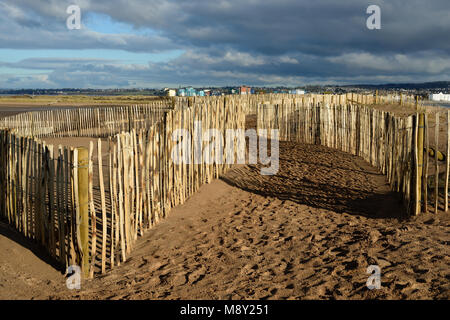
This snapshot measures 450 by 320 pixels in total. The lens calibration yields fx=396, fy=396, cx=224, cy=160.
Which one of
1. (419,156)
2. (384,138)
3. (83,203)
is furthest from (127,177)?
(384,138)

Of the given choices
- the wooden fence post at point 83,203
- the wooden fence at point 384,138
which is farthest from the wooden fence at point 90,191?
the wooden fence at point 384,138

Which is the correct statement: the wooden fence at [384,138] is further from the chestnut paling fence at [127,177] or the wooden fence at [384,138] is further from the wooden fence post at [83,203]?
the wooden fence post at [83,203]

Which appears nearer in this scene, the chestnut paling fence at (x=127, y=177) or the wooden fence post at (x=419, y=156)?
the chestnut paling fence at (x=127, y=177)

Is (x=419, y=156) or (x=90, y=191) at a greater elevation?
(x=419, y=156)

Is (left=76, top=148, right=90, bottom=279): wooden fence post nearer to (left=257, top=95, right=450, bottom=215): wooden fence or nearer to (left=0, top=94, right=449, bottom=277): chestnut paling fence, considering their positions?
(left=0, top=94, right=449, bottom=277): chestnut paling fence

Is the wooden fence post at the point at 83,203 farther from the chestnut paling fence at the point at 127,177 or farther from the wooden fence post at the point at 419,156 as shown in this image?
the wooden fence post at the point at 419,156

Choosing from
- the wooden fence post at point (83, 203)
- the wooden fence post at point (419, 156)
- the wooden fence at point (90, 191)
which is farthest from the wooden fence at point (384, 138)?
the wooden fence post at point (83, 203)

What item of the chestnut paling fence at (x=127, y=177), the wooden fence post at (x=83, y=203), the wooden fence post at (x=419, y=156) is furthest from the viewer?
the wooden fence post at (x=419, y=156)

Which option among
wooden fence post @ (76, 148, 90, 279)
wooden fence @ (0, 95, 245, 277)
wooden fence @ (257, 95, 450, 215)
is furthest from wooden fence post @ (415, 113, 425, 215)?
wooden fence post @ (76, 148, 90, 279)

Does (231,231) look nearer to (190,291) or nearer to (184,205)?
(184,205)

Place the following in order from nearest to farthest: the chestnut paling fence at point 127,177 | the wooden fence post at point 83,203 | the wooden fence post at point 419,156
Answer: the wooden fence post at point 83,203, the chestnut paling fence at point 127,177, the wooden fence post at point 419,156

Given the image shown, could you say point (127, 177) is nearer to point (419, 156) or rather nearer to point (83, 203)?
point (83, 203)

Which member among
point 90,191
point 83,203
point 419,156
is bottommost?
point 83,203
